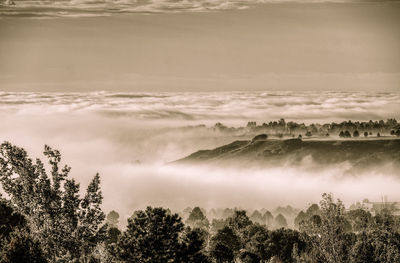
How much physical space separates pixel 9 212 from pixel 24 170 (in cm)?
3433

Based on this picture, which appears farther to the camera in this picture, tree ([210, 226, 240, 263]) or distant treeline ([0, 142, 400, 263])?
tree ([210, 226, 240, 263])

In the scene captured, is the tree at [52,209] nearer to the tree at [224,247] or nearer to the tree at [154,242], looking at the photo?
the tree at [154,242]

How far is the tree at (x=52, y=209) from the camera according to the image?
91.7 metres

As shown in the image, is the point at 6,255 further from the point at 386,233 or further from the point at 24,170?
the point at 386,233

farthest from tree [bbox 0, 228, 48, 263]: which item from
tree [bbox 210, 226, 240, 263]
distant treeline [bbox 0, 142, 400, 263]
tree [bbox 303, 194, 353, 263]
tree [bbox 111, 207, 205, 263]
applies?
tree [bbox 210, 226, 240, 263]

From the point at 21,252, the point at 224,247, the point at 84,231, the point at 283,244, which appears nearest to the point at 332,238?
the point at 84,231

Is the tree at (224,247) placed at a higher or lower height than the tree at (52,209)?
lower

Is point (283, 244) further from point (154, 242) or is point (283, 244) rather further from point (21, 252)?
point (21, 252)

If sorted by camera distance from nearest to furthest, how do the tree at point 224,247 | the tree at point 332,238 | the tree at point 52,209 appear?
the tree at point 52,209 < the tree at point 332,238 < the tree at point 224,247

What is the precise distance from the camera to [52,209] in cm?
9294

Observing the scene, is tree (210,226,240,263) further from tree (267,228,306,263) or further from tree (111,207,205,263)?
tree (111,207,205,263)

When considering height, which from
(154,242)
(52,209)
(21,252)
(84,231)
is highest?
(52,209)

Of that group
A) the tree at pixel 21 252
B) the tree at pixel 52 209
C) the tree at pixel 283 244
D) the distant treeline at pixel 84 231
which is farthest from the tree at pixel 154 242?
the tree at pixel 283 244

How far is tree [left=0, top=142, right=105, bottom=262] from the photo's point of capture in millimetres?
91688
